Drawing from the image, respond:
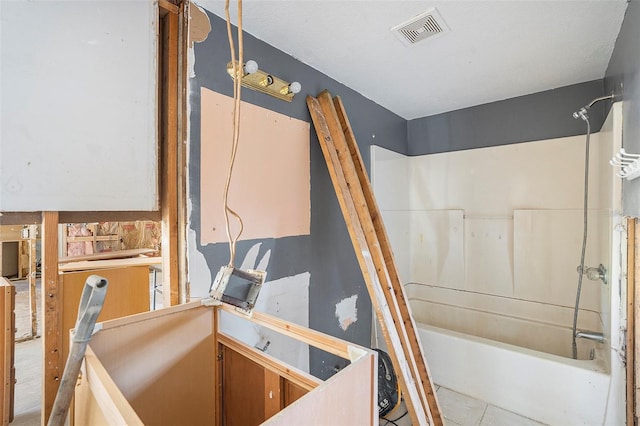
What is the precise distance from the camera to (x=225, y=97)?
4.86 feet

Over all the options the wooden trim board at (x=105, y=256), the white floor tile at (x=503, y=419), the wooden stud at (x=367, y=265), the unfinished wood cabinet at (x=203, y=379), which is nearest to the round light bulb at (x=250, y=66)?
the wooden stud at (x=367, y=265)

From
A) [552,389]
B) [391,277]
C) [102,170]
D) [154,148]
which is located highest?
[154,148]

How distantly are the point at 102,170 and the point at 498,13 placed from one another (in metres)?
1.93

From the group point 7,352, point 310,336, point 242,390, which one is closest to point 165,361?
point 242,390

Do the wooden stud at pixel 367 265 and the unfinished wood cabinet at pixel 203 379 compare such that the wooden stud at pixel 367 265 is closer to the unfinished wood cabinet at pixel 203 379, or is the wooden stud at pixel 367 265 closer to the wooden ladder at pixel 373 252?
the wooden ladder at pixel 373 252

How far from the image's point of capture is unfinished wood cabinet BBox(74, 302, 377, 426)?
0.70 meters

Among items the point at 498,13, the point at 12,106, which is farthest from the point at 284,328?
the point at 498,13

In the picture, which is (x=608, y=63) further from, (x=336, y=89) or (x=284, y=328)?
(x=284, y=328)

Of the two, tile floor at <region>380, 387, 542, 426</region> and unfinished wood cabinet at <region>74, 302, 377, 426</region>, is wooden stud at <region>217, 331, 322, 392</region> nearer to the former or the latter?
unfinished wood cabinet at <region>74, 302, 377, 426</region>

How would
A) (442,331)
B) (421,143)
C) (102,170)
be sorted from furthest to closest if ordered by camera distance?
1. (421,143)
2. (442,331)
3. (102,170)

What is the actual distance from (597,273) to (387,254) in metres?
1.46

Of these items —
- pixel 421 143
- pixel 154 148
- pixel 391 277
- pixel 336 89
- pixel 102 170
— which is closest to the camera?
pixel 102 170

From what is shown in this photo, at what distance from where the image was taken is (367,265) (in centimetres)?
177

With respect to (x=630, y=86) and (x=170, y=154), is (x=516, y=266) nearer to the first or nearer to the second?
(x=630, y=86)
